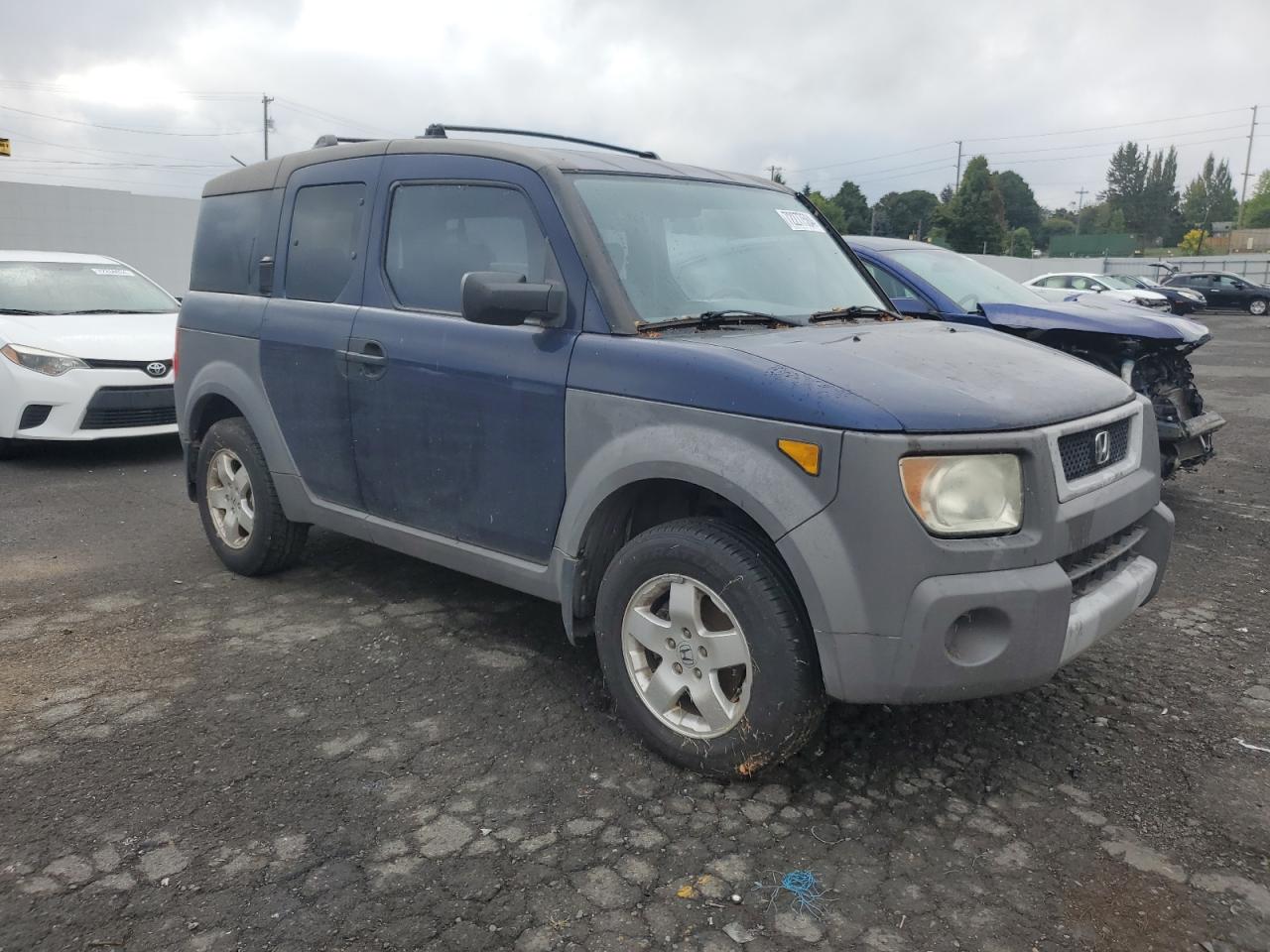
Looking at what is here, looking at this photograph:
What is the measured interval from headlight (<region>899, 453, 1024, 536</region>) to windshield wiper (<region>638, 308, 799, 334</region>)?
1005 millimetres

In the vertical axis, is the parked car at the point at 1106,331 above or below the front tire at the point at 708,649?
above

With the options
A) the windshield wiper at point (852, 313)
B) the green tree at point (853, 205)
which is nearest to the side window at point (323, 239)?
the windshield wiper at point (852, 313)

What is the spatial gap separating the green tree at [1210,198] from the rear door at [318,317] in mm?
134738

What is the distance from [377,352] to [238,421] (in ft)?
4.24

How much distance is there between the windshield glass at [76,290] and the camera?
334 inches

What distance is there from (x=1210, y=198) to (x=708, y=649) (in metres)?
149

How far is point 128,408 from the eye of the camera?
309 inches

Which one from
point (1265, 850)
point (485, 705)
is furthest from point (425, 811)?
point (1265, 850)

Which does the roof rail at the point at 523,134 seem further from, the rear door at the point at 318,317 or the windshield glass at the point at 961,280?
the windshield glass at the point at 961,280

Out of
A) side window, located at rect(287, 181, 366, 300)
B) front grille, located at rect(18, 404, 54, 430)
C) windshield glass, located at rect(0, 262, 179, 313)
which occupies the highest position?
side window, located at rect(287, 181, 366, 300)

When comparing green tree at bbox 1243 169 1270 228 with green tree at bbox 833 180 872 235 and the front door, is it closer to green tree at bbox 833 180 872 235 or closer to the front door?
green tree at bbox 833 180 872 235

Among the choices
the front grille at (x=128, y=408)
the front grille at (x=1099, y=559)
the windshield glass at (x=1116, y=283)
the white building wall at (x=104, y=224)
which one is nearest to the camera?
the front grille at (x=1099, y=559)

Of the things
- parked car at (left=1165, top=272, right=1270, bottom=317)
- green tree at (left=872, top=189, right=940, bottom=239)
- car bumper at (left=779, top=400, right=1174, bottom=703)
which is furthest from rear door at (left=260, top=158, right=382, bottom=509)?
green tree at (left=872, top=189, right=940, bottom=239)

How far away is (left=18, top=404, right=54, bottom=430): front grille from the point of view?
299 inches
